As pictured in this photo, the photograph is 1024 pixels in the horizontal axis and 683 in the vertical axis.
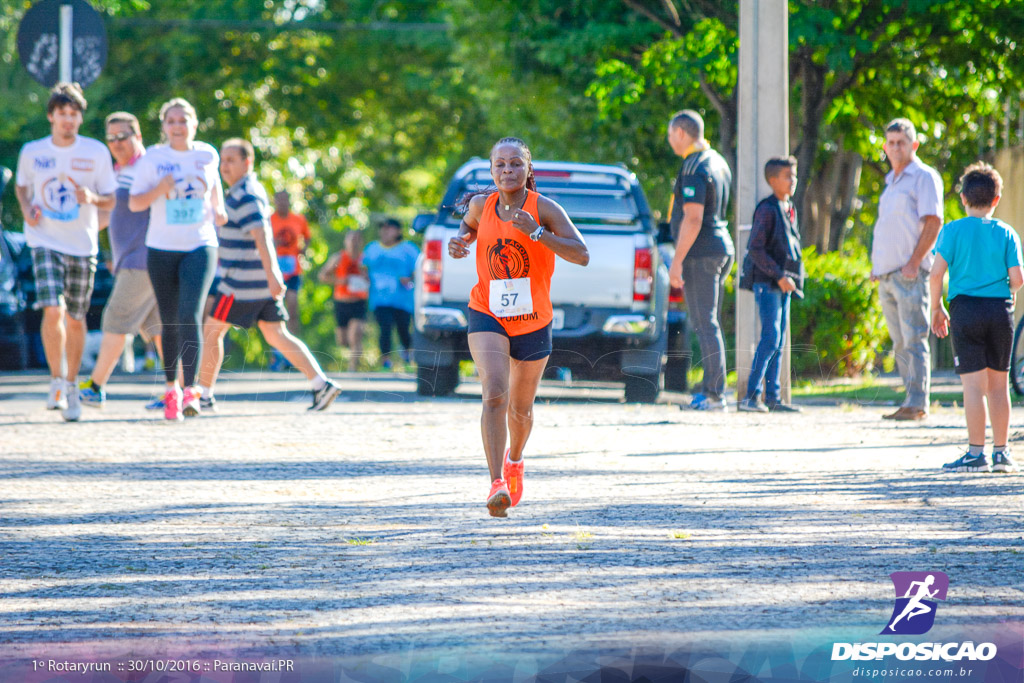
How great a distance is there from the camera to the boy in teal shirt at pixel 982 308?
7.47m

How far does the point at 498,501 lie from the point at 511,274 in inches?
38.2

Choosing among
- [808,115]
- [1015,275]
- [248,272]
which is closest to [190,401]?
[248,272]

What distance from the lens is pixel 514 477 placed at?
21.0ft

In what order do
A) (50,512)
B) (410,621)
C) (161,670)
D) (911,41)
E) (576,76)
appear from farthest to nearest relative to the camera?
(576,76) → (911,41) → (50,512) → (410,621) → (161,670)

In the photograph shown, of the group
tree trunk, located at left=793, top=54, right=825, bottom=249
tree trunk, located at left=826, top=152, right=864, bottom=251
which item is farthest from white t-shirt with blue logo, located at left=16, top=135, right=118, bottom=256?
tree trunk, located at left=826, top=152, right=864, bottom=251

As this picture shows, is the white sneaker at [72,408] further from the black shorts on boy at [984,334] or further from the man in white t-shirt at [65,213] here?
the black shorts on boy at [984,334]

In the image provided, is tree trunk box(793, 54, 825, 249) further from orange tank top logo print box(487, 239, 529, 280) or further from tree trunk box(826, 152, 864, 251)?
orange tank top logo print box(487, 239, 529, 280)

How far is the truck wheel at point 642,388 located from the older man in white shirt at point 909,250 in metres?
2.43

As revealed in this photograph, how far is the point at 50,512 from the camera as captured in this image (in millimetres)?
6395

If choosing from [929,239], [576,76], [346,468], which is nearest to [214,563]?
[346,468]

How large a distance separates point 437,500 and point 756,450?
2.59 meters

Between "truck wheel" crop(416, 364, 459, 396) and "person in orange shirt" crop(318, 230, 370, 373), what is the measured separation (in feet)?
19.6

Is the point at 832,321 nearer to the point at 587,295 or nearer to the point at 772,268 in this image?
the point at 587,295

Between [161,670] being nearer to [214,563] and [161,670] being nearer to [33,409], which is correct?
[214,563]
